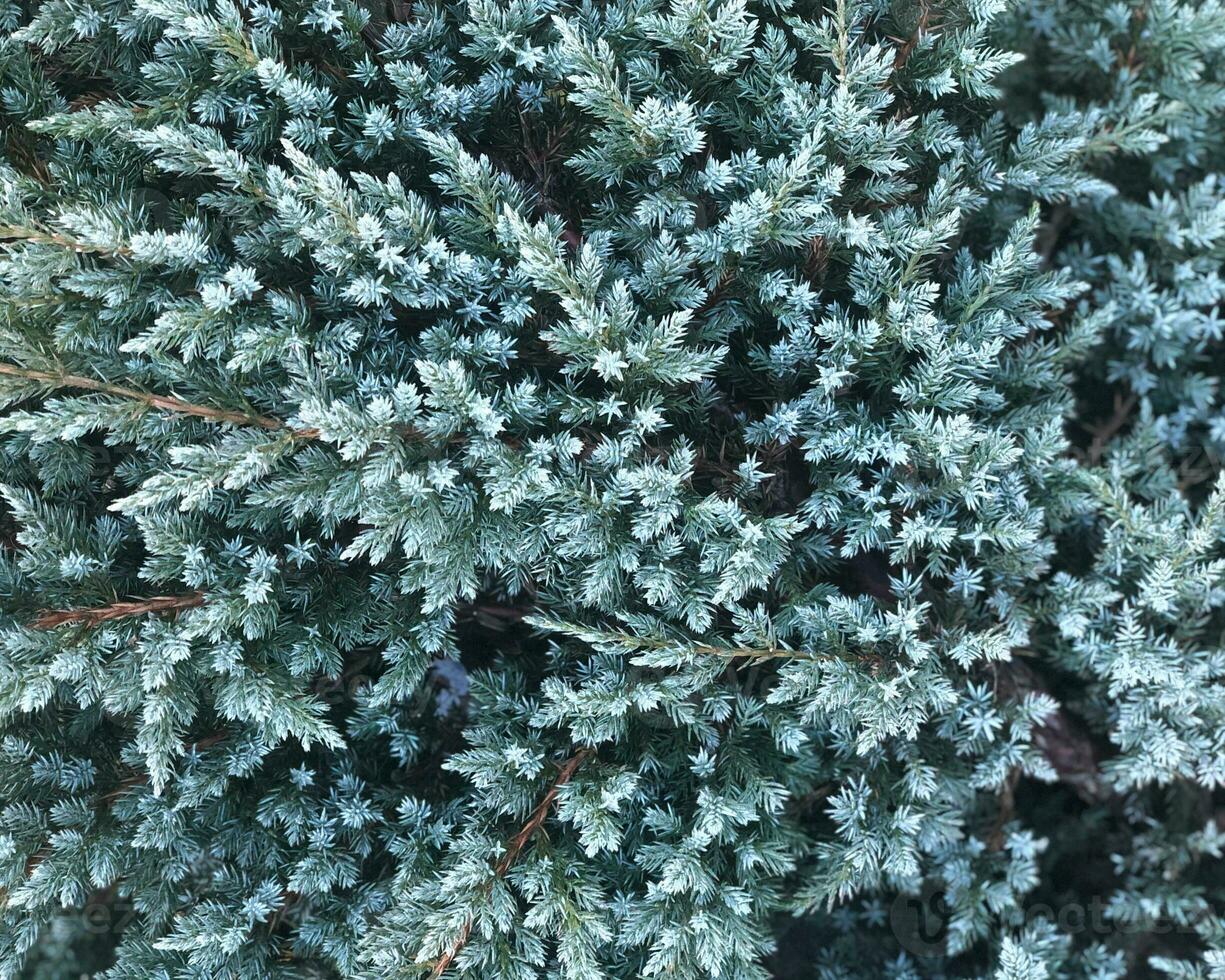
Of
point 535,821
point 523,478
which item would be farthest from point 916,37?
point 535,821

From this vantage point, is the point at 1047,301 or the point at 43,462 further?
the point at 1047,301

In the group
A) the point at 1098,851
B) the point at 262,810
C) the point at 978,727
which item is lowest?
the point at 1098,851

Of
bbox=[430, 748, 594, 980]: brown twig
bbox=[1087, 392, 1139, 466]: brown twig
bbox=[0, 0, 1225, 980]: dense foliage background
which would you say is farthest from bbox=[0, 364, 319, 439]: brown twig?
bbox=[1087, 392, 1139, 466]: brown twig

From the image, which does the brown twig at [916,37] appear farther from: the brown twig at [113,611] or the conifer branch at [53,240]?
the brown twig at [113,611]

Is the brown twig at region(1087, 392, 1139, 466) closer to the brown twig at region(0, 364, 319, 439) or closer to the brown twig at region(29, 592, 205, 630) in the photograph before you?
the brown twig at region(0, 364, 319, 439)

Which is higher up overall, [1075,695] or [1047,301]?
[1047,301]

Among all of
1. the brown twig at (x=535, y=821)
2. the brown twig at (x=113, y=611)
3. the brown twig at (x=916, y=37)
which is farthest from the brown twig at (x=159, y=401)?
the brown twig at (x=916, y=37)

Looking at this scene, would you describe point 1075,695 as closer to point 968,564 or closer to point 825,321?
point 968,564

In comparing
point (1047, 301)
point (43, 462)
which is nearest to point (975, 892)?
point (1047, 301)
